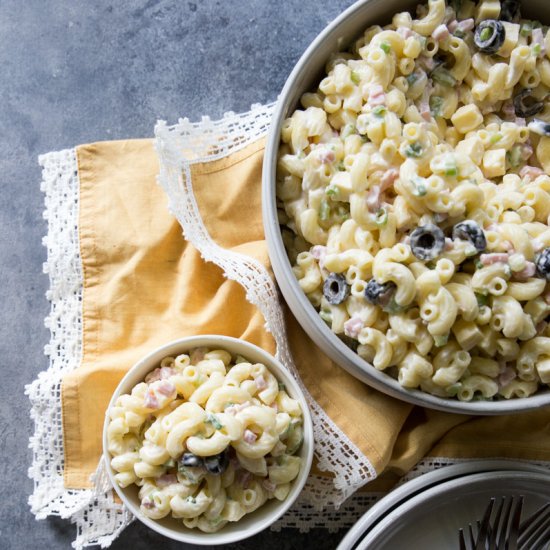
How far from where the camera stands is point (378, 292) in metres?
1.18

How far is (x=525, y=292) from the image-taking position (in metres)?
1.19

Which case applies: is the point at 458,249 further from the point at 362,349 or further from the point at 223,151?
the point at 223,151

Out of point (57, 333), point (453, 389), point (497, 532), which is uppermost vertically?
point (453, 389)

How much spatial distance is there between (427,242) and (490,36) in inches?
14.5

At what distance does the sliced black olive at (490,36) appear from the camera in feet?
4.19

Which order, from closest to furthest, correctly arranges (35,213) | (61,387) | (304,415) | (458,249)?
(458,249) → (304,415) → (61,387) → (35,213)

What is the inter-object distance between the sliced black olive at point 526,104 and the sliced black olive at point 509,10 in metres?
0.13

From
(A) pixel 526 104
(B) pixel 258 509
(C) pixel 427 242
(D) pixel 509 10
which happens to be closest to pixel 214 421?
(B) pixel 258 509

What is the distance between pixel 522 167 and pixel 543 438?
482 millimetres

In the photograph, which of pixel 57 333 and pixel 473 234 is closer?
pixel 473 234

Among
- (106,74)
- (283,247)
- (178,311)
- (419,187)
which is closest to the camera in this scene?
(419,187)

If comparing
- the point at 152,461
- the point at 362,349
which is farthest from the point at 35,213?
the point at 362,349

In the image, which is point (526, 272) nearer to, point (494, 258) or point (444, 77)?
point (494, 258)

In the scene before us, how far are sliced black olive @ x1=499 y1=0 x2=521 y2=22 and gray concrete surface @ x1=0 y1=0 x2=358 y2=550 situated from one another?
0.37m
